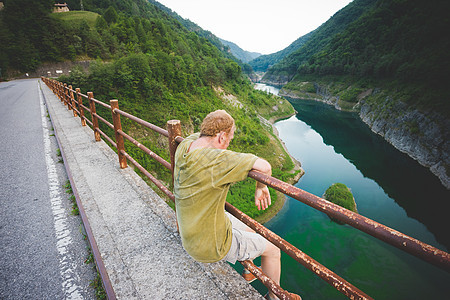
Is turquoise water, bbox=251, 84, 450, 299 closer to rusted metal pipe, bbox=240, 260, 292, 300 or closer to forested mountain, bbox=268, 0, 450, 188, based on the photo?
forested mountain, bbox=268, 0, 450, 188

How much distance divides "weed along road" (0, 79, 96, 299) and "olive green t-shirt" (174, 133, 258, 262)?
127cm

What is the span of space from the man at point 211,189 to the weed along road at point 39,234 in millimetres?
1293

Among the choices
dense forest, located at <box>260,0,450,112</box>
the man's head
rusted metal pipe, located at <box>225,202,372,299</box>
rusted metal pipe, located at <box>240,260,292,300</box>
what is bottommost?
rusted metal pipe, located at <box>240,260,292,300</box>

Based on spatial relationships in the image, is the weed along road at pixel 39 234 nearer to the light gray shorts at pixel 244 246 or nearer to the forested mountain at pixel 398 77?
the light gray shorts at pixel 244 246

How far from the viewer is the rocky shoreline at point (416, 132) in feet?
81.5

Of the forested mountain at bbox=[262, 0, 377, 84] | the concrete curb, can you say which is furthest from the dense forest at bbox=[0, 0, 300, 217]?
the forested mountain at bbox=[262, 0, 377, 84]

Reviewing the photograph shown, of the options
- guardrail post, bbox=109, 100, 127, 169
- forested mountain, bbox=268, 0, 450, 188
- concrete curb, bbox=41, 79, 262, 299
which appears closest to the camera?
concrete curb, bbox=41, 79, 262, 299

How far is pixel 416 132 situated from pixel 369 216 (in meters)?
18.8

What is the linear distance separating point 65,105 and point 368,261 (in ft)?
71.5

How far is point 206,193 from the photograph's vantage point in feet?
5.35

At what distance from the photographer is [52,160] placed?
4.86m

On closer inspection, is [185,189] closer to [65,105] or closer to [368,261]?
[65,105]

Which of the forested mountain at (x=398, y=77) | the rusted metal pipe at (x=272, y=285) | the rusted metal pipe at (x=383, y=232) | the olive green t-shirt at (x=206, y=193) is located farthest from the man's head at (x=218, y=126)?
the forested mountain at (x=398, y=77)

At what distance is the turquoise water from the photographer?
43.1 ft
